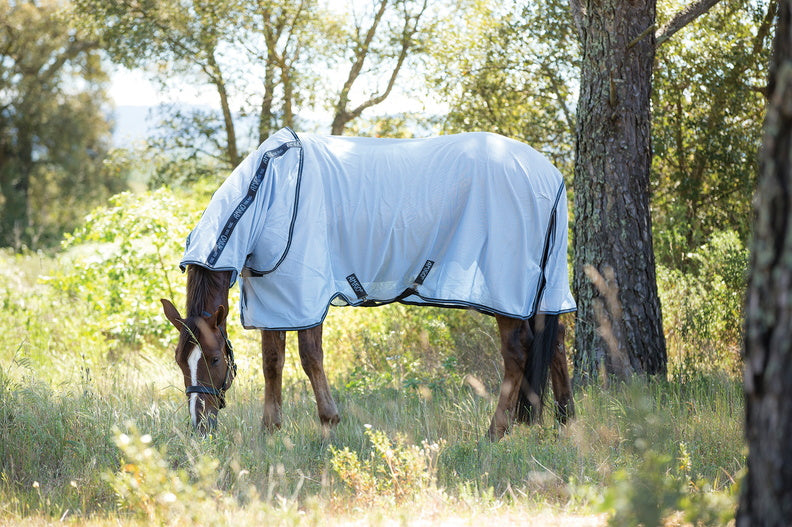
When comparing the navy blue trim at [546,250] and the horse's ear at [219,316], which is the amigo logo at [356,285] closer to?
the horse's ear at [219,316]

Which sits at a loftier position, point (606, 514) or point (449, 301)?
point (449, 301)

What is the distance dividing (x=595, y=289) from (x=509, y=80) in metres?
3.44

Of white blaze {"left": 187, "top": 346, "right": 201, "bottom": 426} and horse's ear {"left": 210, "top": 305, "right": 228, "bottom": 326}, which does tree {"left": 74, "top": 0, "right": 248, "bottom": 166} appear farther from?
white blaze {"left": 187, "top": 346, "right": 201, "bottom": 426}

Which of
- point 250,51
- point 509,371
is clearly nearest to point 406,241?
point 509,371

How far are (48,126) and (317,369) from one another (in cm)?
2035

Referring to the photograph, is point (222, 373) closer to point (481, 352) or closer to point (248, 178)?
point (248, 178)

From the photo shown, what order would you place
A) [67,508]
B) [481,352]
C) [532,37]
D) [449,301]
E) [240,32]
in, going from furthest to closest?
[240,32]
[532,37]
[481,352]
[449,301]
[67,508]

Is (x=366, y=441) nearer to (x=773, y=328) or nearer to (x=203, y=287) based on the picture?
(x=203, y=287)

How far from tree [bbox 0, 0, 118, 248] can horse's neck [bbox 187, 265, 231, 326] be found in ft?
59.4

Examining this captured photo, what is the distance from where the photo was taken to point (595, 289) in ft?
17.2

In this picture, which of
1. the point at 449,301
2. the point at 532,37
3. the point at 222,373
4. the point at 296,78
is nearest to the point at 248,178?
the point at 222,373

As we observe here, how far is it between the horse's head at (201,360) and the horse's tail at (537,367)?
1821mm

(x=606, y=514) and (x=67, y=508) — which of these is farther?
(x=67, y=508)

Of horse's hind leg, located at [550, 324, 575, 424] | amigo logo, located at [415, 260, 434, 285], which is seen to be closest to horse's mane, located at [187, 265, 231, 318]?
amigo logo, located at [415, 260, 434, 285]
